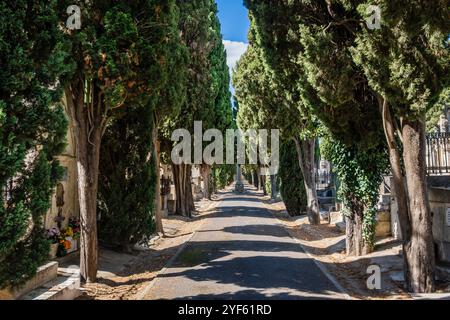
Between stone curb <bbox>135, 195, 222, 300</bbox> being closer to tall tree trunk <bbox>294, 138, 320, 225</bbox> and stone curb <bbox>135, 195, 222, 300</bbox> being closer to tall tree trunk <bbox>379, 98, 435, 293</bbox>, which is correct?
tall tree trunk <bbox>379, 98, 435, 293</bbox>

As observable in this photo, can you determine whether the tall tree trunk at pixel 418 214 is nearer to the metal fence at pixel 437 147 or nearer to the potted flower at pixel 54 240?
the metal fence at pixel 437 147

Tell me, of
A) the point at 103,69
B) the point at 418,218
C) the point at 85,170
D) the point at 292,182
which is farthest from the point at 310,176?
the point at 103,69

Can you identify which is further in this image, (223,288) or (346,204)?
(346,204)

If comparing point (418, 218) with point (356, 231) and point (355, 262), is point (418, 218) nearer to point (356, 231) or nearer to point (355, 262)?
point (355, 262)

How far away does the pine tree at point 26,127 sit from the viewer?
16.4 ft

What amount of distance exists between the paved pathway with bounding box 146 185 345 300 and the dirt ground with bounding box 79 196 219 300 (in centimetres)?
43

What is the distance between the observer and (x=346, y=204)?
11.6m

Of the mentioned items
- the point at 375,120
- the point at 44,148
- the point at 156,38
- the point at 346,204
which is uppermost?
the point at 156,38

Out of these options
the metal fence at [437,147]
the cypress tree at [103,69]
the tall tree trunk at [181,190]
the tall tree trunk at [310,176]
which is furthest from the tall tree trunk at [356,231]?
the tall tree trunk at [181,190]

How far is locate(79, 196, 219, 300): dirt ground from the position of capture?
8.42m
